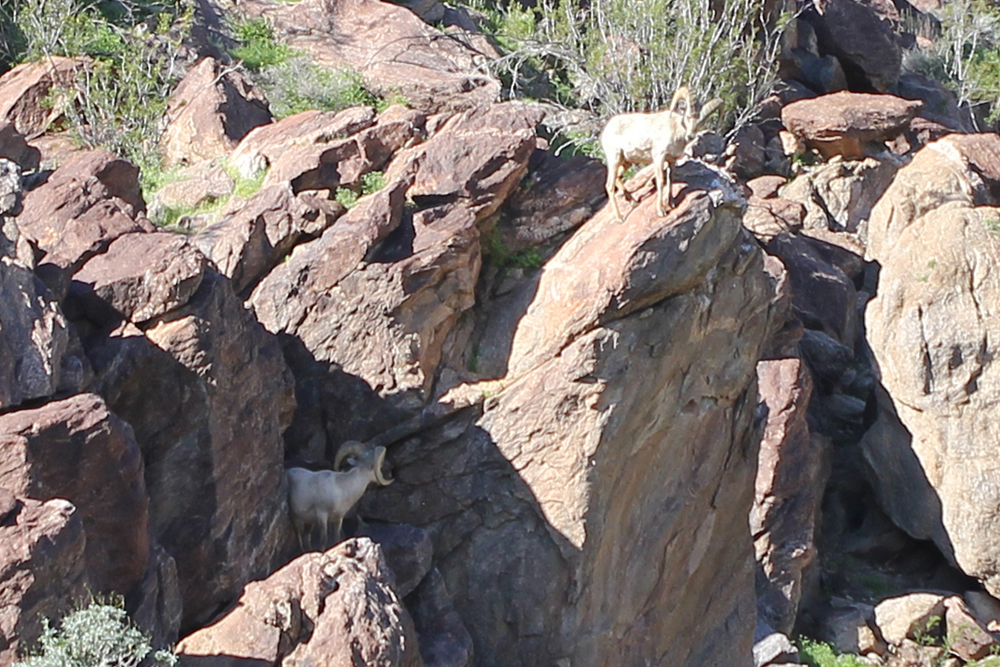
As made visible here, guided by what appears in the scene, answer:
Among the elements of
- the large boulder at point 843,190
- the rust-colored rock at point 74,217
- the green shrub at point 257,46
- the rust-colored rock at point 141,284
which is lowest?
the large boulder at point 843,190

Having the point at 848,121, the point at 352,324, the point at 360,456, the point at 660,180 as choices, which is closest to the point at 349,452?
the point at 360,456

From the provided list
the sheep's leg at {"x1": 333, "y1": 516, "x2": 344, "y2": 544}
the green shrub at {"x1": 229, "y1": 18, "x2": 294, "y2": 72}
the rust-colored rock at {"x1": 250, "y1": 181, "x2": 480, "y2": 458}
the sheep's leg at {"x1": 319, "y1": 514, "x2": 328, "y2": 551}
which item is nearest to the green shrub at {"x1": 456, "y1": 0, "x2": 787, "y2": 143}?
the green shrub at {"x1": 229, "y1": 18, "x2": 294, "y2": 72}

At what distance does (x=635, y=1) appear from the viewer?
22.3 meters

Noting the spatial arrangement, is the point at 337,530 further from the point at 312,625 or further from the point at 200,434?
the point at 312,625

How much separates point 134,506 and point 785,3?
2159 centimetres

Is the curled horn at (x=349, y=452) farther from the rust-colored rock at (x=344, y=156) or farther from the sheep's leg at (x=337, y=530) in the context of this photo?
the rust-colored rock at (x=344, y=156)

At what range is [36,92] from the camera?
18.5 m

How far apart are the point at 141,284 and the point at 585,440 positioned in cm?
429

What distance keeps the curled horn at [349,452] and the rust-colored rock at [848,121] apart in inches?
647

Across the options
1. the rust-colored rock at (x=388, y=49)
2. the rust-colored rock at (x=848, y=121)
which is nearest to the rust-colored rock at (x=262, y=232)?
the rust-colored rock at (x=388, y=49)

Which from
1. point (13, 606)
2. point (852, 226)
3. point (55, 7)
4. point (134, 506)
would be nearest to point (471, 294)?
point (134, 506)

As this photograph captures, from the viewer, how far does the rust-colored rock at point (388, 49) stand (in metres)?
18.0

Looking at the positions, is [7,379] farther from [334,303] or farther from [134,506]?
[334,303]

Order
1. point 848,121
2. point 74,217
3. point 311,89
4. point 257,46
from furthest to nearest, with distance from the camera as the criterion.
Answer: point 848,121 < point 257,46 < point 311,89 < point 74,217
